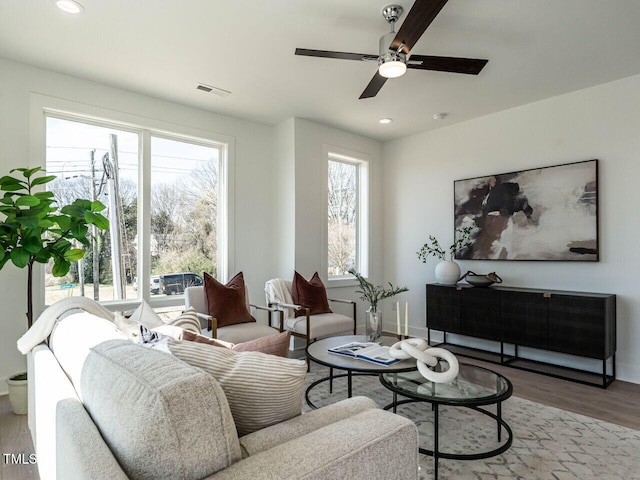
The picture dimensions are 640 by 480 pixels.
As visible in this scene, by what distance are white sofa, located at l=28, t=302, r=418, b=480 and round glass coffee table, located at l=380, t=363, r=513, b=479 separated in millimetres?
957

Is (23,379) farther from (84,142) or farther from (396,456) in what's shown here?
(396,456)

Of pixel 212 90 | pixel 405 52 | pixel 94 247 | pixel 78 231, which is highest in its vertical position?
pixel 212 90

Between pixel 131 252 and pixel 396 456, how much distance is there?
11.5 ft

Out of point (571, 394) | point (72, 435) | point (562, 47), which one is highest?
point (562, 47)

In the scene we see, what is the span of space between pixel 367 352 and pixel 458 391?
66 cm

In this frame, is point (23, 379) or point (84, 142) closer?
point (23, 379)

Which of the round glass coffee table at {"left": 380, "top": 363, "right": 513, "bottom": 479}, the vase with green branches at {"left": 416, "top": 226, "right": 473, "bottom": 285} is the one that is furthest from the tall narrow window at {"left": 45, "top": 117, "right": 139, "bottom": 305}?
the vase with green branches at {"left": 416, "top": 226, "right": 473, "bottom": 285}

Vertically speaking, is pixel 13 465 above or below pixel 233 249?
below

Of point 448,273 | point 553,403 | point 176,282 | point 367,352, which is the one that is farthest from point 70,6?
point 553,403

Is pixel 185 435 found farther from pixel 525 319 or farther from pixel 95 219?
pixel 525 319

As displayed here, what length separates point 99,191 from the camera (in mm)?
3650

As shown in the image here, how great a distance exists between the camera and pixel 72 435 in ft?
2.93

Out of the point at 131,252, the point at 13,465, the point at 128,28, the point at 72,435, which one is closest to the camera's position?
the point at 72,435

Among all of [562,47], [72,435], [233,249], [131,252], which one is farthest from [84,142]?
→ [562,47]
